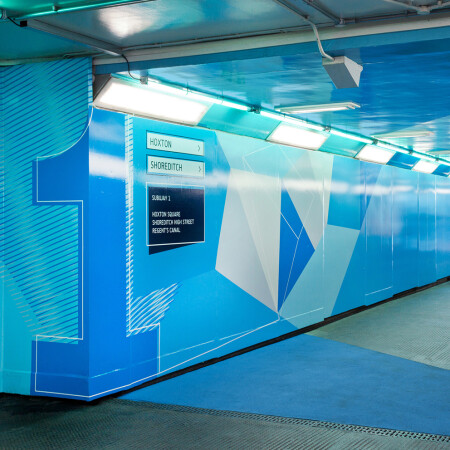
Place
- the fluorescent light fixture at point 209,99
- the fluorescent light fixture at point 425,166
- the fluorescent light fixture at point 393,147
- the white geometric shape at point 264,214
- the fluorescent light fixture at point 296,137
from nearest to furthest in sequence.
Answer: the fluorescent light fixture at point 209,99 → the white geometric shape at point 264,214 → the fluorescent light fixture at point 296,137 → the fluorescent light fixture at point 393,147 → the fluorescent light fixture at point 425,166

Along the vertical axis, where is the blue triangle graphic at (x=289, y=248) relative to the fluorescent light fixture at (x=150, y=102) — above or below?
below

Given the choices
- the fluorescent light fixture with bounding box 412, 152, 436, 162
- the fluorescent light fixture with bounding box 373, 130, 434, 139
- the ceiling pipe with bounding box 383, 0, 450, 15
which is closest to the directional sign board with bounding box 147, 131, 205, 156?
the ceiling pipe with bounding box 383, 0, 450, 15

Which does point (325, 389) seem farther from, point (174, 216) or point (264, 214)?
point (264, 214)

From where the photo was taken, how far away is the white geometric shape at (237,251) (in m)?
7.35

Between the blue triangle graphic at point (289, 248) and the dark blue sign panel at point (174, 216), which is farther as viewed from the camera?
the blue triangle graphic at point (289, 248)

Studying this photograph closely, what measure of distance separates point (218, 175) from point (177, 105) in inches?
43.0

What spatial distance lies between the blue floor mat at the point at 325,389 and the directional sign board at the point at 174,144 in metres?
2.22

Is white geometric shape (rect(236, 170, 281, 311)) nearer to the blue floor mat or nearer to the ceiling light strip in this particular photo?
the ceiling light strip

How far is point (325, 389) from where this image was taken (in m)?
6.08

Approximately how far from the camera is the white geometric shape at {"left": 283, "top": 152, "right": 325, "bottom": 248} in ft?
29.4

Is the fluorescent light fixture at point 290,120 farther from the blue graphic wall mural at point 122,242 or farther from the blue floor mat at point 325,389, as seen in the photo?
the blue floor mat at point 325,389

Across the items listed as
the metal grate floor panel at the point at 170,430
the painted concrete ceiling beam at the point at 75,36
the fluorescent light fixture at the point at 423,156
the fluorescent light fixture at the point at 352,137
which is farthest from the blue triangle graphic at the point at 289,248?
the fluorescent light fixture at the point at 423,156

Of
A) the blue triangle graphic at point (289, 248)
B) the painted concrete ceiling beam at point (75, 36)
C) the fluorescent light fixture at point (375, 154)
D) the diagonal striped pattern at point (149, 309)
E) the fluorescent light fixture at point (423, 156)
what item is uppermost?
the fluorescent light fixture at point (423, 156)

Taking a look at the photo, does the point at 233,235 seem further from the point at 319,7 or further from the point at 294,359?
the point at 319,7
